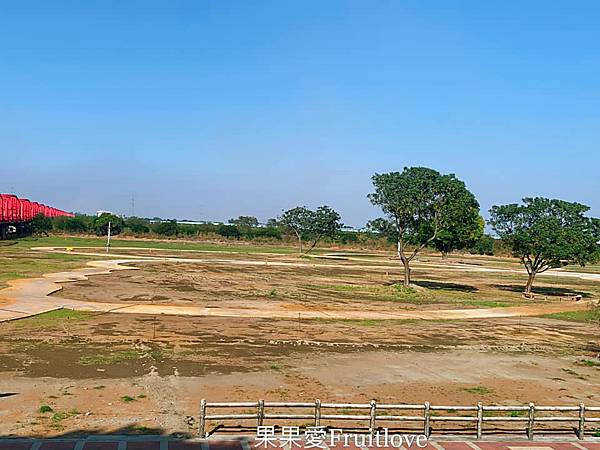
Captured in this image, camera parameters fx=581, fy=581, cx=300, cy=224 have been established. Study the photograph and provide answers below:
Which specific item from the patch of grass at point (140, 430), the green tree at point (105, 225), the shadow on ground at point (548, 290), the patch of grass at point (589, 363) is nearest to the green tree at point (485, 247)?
the shadow on ground at point (548, 290)

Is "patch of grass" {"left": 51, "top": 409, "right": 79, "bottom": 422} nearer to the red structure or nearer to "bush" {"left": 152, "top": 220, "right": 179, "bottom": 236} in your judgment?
the red structure

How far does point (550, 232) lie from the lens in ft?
162

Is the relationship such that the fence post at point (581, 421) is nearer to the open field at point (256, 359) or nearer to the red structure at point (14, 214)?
the open field at point (256, 359)

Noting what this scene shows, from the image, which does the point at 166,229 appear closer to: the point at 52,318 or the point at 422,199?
the point at 422,199

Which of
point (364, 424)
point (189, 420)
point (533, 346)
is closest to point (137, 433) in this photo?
point (189, 420)

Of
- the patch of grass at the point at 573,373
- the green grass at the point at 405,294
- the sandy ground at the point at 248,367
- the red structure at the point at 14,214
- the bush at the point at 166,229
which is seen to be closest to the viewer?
the sandy ground at the point at 248,367

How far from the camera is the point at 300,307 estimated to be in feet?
119

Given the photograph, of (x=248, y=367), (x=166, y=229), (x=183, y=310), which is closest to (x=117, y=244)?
(x=166, y=229)

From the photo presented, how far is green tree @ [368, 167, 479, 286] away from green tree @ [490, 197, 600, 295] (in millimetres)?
4684

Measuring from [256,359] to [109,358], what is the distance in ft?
16.7

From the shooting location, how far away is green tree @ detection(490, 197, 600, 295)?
160ft

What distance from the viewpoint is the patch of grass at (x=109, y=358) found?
19.2 meters

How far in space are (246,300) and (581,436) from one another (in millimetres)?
27165

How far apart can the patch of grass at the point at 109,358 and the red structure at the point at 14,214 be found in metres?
92.1
